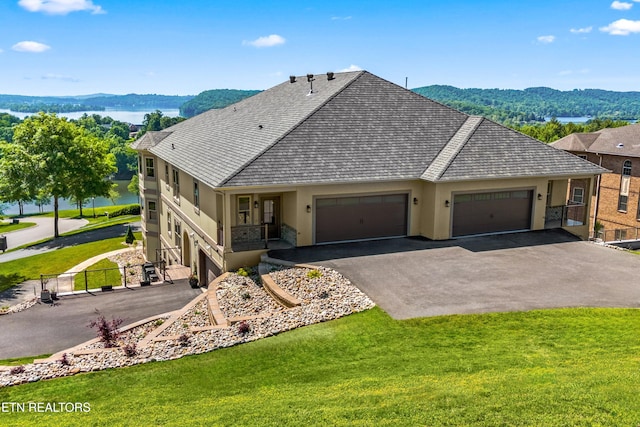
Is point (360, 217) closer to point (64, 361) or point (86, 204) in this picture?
point (64, 361)

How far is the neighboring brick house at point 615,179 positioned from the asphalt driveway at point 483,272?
1847 cm

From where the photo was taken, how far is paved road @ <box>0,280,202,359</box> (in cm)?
1585

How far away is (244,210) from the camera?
20641mm

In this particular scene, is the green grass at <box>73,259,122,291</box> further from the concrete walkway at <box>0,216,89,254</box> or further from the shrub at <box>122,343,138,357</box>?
the concrete walkway at <box>0,216,89,254</box>

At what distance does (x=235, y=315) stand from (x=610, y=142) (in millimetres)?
35774

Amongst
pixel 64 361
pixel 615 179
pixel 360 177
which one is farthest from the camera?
pixel 615 179

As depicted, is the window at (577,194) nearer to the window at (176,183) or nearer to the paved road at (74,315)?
the window at (176,183)

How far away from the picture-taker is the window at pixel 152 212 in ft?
110

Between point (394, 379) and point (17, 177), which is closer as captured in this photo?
point (394, 379)

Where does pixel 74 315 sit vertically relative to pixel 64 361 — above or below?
below

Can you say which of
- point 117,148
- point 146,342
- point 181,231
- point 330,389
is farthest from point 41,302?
point 117,148

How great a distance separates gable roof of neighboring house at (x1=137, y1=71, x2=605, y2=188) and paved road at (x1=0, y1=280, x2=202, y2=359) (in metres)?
5.29

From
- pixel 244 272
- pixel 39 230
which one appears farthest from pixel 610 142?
pixel 39 230

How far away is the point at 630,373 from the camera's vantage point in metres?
9.60
